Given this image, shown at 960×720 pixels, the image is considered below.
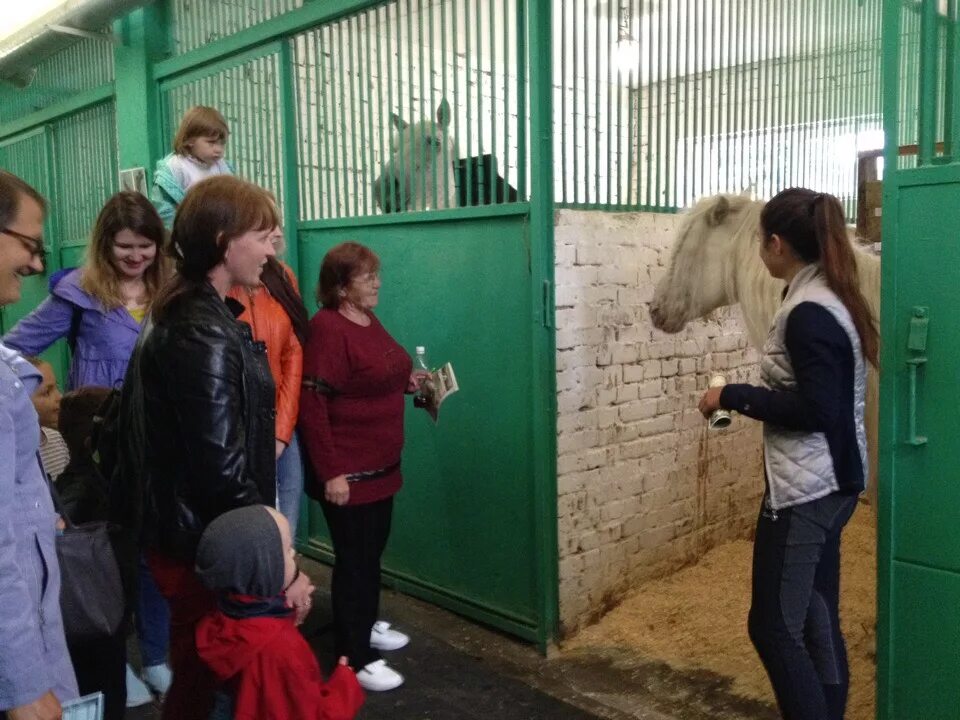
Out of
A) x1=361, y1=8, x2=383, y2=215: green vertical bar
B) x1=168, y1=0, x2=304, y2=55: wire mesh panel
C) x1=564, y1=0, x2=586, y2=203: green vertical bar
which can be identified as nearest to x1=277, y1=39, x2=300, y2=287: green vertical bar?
x1=168, y1=0, x2=304, y2=55: wire mesh panel

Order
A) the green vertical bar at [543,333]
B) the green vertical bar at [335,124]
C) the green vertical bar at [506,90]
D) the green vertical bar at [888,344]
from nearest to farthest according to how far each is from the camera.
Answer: the green vertical bar at [888,344], the green vertical bar at [543,333], the green vertical bar at [506,90], the green vertical bar at [335,124]

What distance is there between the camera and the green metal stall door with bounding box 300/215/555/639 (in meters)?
3.40

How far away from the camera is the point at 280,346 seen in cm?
280

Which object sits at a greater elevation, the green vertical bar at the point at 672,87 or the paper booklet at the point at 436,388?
the green vertical bar at the point at 672,87

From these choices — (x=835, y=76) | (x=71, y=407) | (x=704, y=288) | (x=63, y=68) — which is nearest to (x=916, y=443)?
(x=704, y=288)

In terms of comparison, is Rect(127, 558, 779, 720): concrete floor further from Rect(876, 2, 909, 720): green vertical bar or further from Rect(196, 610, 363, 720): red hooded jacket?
Rect(196, 610, 363, 720): red hooded jacket

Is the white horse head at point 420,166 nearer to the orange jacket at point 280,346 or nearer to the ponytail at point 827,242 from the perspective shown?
the orange jacket at point 280,346

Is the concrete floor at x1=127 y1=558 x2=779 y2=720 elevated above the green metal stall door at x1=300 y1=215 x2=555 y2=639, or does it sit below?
below

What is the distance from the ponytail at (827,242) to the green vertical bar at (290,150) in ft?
9.23

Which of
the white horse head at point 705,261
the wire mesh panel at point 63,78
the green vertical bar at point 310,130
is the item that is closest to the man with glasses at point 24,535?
the white horse head at point 705,261

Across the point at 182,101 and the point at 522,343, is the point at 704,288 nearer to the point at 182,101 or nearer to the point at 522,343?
the point at 522,343

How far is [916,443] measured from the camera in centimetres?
228

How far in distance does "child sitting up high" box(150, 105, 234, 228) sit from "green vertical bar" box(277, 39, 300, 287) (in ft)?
1.62

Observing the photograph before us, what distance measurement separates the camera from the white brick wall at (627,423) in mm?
3371
